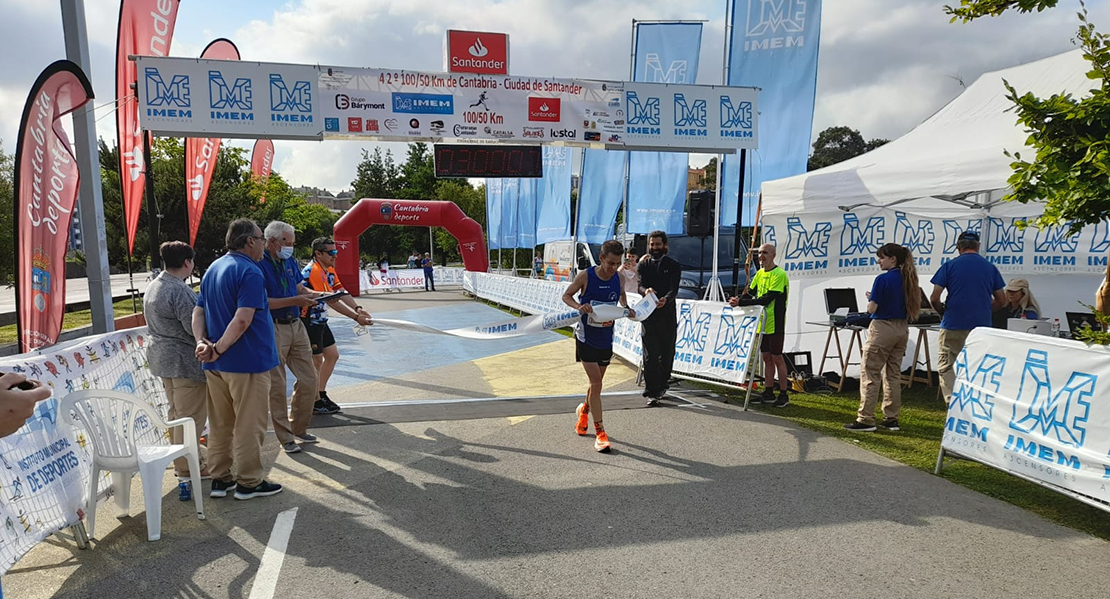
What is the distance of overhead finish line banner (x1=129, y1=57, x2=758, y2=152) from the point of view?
7254mm

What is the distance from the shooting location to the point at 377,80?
7887 mm

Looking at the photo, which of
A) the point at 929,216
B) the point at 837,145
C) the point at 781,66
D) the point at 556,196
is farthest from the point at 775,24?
the point at 837,145

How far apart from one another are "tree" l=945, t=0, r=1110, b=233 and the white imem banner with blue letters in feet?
3.93

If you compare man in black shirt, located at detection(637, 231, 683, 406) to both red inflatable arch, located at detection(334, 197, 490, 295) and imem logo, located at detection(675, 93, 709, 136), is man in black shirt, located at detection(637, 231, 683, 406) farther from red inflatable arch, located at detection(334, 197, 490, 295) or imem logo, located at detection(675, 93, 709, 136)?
red inflatable arch, located at detection(334, 197, 490, 295)

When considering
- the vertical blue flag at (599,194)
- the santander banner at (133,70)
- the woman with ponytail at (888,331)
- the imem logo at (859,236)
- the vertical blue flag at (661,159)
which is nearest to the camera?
the woman with ponytail at (888,331)

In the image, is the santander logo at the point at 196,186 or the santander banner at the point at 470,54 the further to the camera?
the santander logo at the point at 196,186

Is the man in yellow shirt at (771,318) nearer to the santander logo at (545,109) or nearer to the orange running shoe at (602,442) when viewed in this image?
the orange running shoe at (602,442)

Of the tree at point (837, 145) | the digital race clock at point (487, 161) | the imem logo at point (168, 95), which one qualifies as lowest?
the digital race clock at point (487, 161)

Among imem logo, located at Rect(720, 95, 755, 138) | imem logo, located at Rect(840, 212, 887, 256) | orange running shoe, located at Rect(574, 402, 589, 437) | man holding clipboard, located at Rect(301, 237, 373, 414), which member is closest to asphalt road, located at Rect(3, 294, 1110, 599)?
orange running shoe, located at Rect(574, 402, 589, 437)

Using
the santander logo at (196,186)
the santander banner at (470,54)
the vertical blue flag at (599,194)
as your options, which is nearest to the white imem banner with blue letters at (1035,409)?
the santander banner at (470,54)

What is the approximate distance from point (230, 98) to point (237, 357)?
4429 mm

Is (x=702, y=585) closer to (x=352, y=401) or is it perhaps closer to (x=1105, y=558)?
(x=1105, y=558)

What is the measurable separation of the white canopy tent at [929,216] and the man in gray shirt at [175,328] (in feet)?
23.3

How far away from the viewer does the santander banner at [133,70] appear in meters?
7.11
